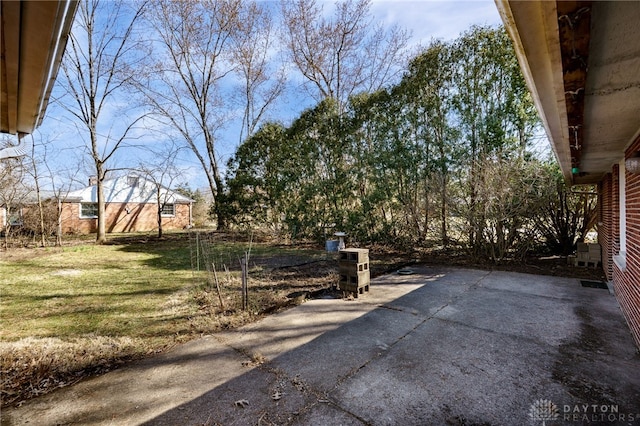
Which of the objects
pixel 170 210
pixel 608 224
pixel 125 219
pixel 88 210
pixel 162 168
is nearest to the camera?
pixel 608 224

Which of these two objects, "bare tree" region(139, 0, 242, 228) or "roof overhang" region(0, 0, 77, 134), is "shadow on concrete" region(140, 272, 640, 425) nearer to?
"roof overhang" region(0, 0, 77, 134)

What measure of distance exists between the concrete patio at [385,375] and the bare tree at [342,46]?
34.7ft

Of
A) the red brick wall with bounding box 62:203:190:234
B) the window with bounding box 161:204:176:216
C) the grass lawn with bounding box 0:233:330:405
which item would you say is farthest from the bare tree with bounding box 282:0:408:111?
the red brick wall with bounding box 62:203:190:234

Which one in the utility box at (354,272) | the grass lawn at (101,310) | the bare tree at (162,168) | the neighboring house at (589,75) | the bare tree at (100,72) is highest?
the bare tree at (100,72)

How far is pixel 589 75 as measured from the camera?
1.65 meters

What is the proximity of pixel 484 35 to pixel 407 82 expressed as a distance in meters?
2.13

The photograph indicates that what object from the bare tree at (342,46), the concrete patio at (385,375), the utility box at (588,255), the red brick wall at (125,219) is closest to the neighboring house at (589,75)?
the concrete patio at (385,375)

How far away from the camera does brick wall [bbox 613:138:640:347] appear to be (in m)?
3.03

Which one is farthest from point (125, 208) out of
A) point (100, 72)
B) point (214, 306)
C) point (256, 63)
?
point (214, 306)

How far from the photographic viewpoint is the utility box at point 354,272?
4508 millimetres

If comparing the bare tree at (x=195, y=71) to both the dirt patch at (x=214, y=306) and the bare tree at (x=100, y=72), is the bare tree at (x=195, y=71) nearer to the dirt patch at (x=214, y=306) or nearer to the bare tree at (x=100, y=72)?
the bare tree at (x=100, y=72)

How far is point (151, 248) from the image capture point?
10570 millimetres

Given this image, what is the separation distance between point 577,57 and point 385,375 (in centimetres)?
250

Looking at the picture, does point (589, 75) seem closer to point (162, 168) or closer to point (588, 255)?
point (588, 255)
